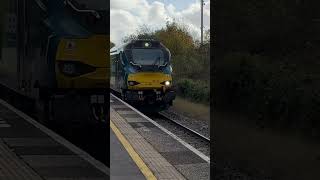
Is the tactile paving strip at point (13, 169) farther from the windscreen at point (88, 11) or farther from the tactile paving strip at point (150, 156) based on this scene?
the windscreen at point (88, 11)

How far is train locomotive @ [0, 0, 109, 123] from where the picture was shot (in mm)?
8398

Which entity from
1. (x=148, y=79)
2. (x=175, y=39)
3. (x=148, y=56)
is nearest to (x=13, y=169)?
(x=148, y=79)

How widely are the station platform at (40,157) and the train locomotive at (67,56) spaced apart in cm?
57

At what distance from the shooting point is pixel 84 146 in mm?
9180

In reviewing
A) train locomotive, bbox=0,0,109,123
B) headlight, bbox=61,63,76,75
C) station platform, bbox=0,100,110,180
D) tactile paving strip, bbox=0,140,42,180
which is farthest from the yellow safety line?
headlight, bbox=61,63,76,75

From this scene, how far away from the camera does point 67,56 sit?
337 inches

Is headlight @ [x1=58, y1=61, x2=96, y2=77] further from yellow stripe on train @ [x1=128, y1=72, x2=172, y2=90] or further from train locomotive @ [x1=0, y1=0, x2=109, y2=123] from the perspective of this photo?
yellow stripe on train @ [x1=128, y1=72, x2=172, y2=90]

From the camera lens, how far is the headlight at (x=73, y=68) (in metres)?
8.61

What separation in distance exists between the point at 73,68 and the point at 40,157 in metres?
1.70

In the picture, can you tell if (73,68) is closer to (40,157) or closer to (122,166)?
(40,157)

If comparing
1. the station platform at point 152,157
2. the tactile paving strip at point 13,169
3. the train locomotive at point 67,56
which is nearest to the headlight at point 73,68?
the train locomotive at point 67,56

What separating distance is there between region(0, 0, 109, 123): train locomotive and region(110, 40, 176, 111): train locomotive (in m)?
8.15
